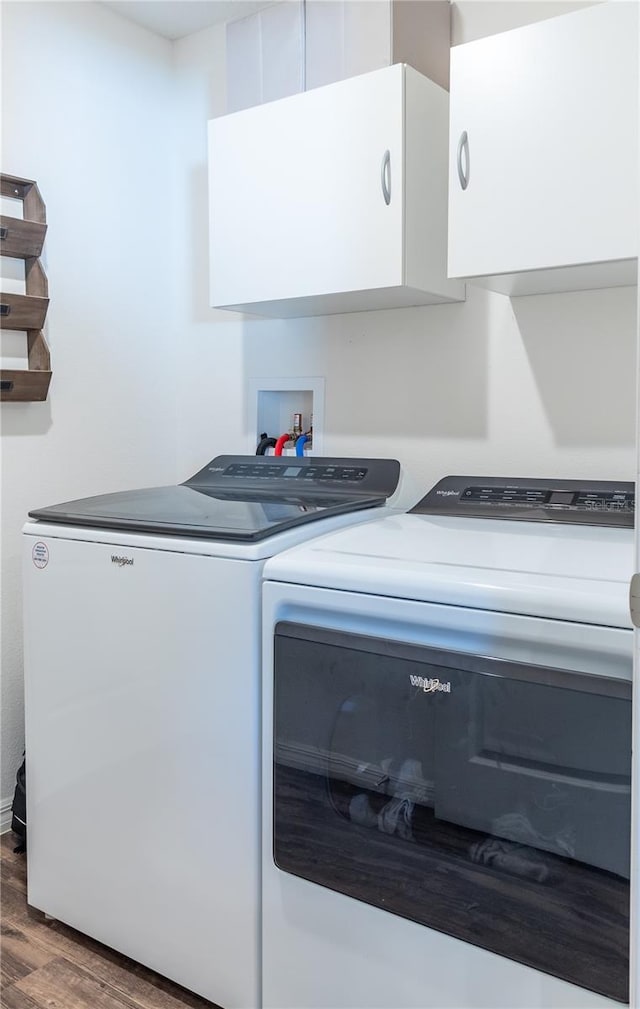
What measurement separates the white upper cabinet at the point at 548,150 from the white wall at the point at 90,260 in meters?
1.21

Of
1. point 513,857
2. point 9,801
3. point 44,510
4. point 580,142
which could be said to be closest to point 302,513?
point 44,510

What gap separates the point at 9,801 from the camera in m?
2.24

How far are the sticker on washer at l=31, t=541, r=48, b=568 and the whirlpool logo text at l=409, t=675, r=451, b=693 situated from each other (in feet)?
3.11

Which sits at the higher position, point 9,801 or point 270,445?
point 270,445

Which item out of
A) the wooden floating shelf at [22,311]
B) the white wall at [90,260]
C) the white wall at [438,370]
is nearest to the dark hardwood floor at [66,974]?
the white wall at [90,260]

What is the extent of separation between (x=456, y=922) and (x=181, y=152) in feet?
7.64

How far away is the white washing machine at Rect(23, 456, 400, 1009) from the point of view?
1.53m

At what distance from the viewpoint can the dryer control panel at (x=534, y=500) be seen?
1715 millimetres

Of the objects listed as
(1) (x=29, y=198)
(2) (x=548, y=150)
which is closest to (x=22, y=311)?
(1) (x=29, y=198)

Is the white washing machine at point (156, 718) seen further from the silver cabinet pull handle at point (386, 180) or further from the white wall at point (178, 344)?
the silver cabinet pull handle at point (386, 180)

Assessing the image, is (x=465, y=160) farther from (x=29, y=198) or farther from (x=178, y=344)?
(x=178, y=344)

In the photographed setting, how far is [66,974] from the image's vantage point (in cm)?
174

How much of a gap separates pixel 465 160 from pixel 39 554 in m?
1.24

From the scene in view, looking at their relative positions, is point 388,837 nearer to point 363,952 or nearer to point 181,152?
point 363,952
